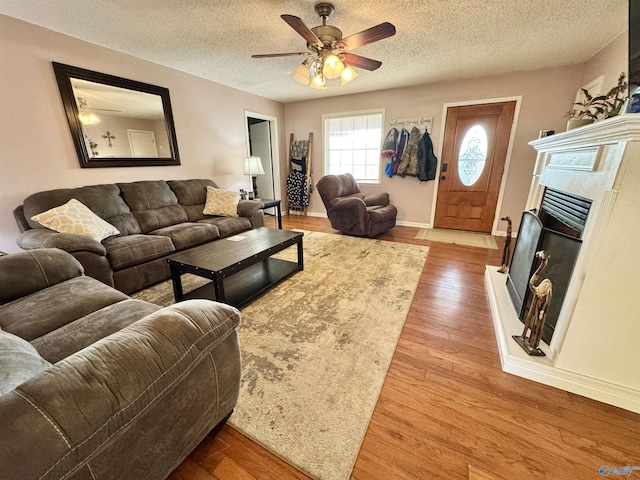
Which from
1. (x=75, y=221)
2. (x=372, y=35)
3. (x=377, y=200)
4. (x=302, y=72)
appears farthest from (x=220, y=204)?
(x=372, y=35)

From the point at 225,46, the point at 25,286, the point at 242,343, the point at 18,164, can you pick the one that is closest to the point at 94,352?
the point at 242,343

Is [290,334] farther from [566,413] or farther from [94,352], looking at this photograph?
[566,413]

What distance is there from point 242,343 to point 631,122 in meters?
2.17

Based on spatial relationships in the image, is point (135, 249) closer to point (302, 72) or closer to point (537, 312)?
point (302, 72)

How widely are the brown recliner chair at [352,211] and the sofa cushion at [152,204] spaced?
1995 mm

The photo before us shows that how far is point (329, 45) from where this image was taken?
2117 mm

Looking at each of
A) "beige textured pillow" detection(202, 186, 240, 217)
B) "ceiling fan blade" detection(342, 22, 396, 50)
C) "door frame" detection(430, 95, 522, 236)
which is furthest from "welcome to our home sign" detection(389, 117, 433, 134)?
"beige textured pillow" detection(202, 186, 240, 217)

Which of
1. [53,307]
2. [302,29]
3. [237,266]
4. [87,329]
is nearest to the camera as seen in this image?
[87,329]

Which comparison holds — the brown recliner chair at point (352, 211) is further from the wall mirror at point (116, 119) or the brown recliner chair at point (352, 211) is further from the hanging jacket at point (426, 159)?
the wall mirror at point (116, 119)

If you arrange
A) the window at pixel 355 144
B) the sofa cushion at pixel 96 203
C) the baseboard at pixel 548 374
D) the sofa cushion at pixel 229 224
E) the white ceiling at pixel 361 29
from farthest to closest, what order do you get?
the window at pixel 355 144, the sofa cushion at pixel 229 224, the sofa cushion at pixel 96 203, the white ceiling at pixel 361 29, the baseboard at pixel 548 374

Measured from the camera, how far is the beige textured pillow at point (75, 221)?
2.18m

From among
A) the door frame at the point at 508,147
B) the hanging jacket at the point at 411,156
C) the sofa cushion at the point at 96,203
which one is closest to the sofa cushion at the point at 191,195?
the sofa cushion at the point at 96,203

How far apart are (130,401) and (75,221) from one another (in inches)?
91.5

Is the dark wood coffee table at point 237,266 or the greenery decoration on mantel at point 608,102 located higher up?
the greenery decoration on mantel at point 608,102
